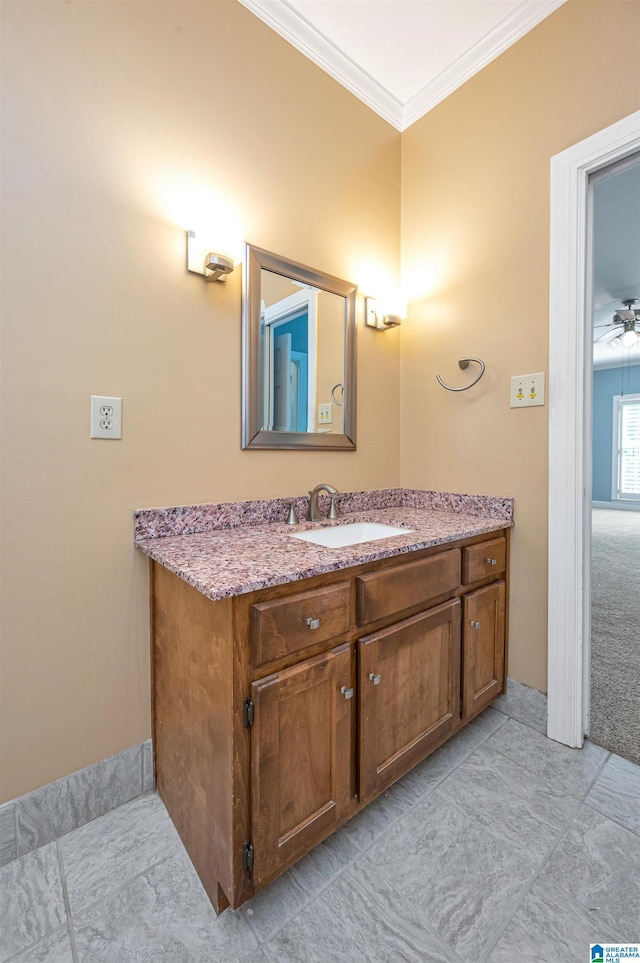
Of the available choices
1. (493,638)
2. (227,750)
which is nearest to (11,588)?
(227,750)

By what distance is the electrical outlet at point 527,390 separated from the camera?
166 centimetres

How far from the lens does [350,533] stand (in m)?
1.74

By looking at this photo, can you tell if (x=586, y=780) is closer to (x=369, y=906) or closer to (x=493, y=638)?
(x=493, y=638)

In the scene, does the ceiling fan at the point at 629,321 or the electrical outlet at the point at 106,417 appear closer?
the electrical outlet at the point at 106,417

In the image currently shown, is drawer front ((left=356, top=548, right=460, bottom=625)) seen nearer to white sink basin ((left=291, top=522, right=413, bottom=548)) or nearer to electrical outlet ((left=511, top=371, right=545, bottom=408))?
white sink basin ((left=291, top=522, right=413, bottom=548))

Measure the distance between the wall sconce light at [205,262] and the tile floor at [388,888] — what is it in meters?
1.75

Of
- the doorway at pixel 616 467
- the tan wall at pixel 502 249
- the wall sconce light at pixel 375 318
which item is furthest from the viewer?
the wall sconce light at pixel 375 318

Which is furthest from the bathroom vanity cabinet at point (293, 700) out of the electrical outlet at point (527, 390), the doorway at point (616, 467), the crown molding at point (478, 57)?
the crown molding at point (478, 57)

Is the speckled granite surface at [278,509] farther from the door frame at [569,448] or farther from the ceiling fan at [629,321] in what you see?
the ceiling fan at [629,321]

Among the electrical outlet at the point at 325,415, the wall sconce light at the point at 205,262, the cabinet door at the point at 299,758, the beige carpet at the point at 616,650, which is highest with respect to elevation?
the wall sconce light at the point at 205,262

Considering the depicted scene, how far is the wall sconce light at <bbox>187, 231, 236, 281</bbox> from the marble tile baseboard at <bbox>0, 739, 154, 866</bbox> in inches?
62.3

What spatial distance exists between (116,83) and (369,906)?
7.87ft

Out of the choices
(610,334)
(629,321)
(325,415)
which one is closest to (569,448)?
(325,415)

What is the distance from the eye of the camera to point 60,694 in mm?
1228
